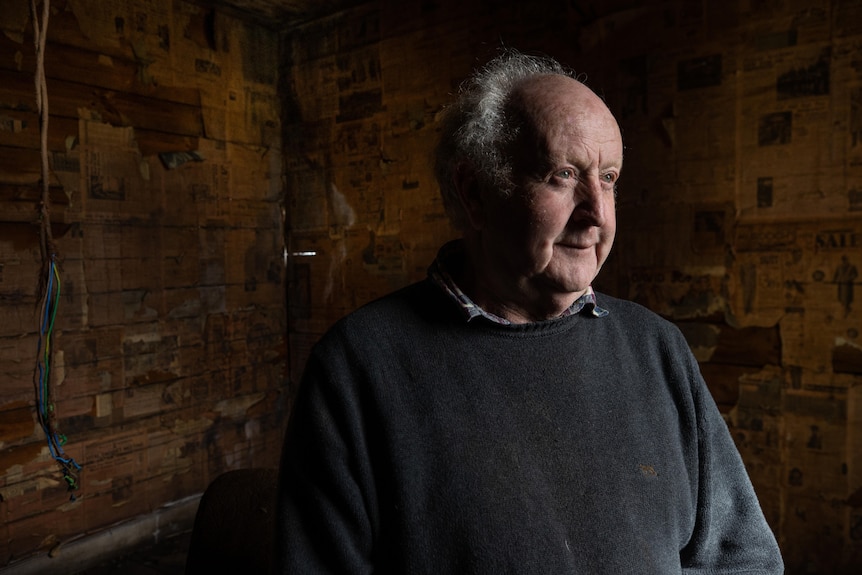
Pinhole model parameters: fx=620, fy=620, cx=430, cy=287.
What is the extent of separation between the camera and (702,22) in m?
2.24

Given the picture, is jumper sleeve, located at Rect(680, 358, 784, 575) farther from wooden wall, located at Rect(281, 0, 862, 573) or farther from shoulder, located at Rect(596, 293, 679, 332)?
wooden wall, located at Rect(281, 0, 862, 573)

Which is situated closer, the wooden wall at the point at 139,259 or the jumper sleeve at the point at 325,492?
the jumper sleeve at the point at 325,492

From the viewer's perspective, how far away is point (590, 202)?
109 cm

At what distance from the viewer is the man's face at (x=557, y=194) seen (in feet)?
3.52

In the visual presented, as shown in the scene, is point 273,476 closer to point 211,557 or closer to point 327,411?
point 211,557

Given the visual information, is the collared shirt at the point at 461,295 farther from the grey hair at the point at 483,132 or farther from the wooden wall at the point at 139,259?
the wooden wall at the point at 139,259

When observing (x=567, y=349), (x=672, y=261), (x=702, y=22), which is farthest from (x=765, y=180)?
(x=567, y=349)

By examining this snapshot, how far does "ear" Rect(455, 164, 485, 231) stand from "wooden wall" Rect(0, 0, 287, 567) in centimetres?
205

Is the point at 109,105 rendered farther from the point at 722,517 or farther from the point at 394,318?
the point at 722,517

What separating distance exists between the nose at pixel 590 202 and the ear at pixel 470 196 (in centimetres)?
17

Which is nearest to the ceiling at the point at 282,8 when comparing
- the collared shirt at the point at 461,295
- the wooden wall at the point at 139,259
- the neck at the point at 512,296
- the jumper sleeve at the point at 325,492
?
the wooden wall at the point at 139,259

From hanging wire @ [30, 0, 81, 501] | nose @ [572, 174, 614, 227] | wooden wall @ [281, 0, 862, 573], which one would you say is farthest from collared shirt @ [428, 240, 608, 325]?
hanging wire @ [30, 0, 81, 501]

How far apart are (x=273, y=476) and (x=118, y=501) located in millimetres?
1775

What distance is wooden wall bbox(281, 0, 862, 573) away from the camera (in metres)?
2.04
